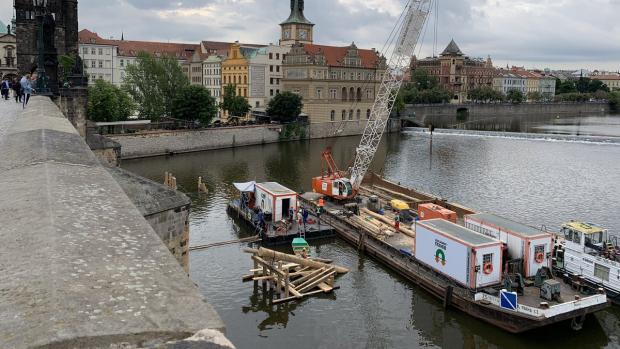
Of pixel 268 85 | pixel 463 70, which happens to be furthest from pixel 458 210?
pixel 463 70

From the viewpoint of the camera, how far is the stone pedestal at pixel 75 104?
22853mm

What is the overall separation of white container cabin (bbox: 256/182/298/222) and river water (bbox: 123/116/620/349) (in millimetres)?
1739

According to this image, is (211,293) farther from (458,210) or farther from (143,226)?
(143,226)

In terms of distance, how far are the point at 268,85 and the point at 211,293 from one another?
70.1 meters

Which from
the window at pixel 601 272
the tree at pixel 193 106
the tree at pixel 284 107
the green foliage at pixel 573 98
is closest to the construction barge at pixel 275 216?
the window at pixel 601 272

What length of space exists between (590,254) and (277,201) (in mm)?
15338

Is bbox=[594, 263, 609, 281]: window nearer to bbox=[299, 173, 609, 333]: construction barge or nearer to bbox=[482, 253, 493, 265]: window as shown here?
bbox=[299, 173, 609, 333]: construction barge

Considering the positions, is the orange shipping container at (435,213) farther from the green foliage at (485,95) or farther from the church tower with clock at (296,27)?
the green foliage at (485,95)

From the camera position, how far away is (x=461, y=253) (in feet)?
70.6

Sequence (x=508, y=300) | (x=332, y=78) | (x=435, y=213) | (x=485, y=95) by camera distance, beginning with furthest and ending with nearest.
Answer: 1. (x=485, y=95)
2. (x=332, y=78)
3. (x=435, y=213)
4. (x=508, y=300)

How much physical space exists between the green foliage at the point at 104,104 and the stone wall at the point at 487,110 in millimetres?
54265

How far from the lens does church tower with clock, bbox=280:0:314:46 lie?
318 ft

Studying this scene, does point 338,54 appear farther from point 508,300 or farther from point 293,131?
point 508,300

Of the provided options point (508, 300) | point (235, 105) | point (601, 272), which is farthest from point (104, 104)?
point (601, 272)
